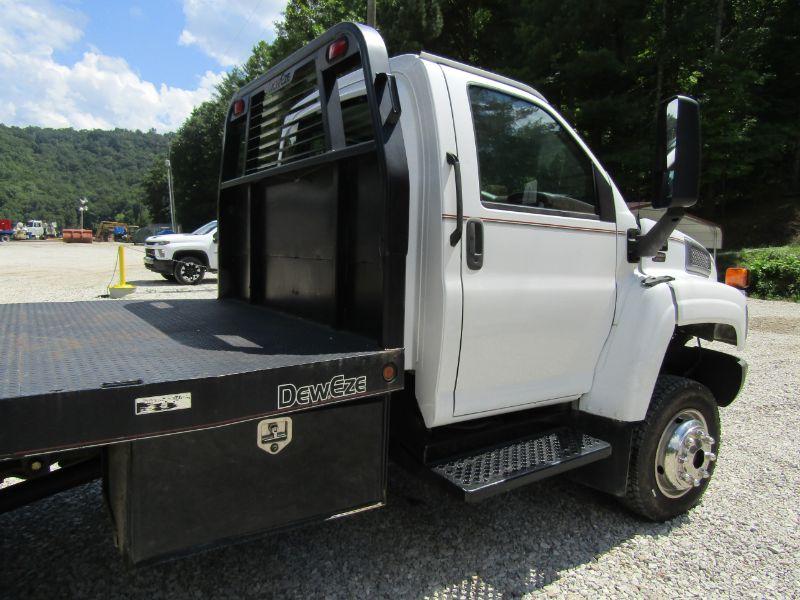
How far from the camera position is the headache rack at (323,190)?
2.21 metres

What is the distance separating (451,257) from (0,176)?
141m

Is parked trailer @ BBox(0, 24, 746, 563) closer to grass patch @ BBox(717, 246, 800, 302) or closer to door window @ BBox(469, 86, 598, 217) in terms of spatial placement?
door window @ BBox(469, 86, 598, 217)

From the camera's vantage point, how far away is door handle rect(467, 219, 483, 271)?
2.41 meters

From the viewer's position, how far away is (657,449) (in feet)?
10.4

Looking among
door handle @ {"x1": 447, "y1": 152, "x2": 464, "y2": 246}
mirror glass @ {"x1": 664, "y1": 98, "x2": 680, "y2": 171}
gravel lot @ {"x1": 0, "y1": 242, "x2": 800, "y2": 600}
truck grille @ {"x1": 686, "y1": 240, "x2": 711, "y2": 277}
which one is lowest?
gravel lot @ {"x1": 0, "y1": 242, "x2": 800, "y2": 600}

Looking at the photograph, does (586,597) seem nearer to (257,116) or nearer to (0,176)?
(257,116)

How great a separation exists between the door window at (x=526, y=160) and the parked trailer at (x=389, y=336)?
11 mm

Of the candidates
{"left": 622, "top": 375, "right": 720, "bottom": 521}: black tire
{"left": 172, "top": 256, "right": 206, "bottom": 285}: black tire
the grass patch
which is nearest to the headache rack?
{"left": 622, "top": 375, "right": 720, "bottom": 521}: black tire

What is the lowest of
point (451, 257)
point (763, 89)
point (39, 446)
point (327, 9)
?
point (39, 446)

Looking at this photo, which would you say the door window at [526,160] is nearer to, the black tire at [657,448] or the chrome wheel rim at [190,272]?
the black tire at [657,448]

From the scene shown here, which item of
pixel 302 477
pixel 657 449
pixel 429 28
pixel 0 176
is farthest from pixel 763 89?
pixel 0 176

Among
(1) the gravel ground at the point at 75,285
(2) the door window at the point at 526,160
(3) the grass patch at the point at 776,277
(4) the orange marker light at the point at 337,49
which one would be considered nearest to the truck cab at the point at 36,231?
(1) the gravel ground at the point at 75,285

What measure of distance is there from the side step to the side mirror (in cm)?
124

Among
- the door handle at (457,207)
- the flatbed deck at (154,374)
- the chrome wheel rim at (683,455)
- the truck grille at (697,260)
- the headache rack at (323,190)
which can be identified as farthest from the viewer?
the truck grille at (697,260)
